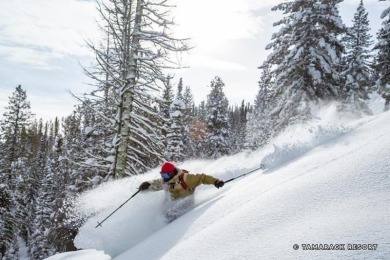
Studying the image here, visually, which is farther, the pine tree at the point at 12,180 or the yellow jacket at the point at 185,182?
the pine tree at the point at 12,180

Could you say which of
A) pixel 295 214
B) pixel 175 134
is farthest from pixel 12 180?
pixel 295 214

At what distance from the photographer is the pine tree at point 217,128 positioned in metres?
37.1

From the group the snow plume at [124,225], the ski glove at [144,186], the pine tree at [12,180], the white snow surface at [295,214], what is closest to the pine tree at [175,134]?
the pine tree at [12,180]

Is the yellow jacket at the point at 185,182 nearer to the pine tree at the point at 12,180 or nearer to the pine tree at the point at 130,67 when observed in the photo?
the pine tree at the point at 130,67

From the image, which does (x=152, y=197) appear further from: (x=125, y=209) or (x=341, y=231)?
(x=341, y=231)

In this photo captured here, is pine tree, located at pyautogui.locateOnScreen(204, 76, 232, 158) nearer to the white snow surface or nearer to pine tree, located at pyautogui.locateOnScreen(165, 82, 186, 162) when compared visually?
pine tree, located at pyautogui.locateOnScreen(165, 82, 186, 162)

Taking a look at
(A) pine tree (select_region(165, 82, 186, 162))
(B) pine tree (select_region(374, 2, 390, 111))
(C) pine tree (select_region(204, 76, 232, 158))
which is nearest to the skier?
(B) pine tree (select_region(374, 2, 390, 111))

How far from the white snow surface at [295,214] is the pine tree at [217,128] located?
29.9m

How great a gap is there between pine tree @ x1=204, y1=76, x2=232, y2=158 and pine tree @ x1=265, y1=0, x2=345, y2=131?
58.2 ft

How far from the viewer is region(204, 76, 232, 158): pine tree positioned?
122ft

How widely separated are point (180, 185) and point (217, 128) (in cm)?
3083

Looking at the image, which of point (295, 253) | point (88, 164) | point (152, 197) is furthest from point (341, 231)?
point (88, 164)

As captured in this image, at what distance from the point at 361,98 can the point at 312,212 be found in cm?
3273

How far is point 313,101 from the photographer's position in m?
18.8
